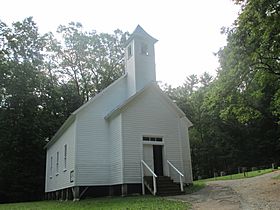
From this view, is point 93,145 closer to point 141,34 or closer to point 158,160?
point 158,160

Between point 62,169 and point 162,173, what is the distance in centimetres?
690

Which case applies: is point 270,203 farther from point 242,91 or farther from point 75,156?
point 75,156

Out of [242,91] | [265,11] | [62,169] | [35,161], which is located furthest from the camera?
[35,161]

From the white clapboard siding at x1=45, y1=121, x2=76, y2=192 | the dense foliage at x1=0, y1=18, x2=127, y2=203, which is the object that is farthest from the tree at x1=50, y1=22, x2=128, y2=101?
the white clapboard siding at x1=45, y1=121, x2=76, y2=192

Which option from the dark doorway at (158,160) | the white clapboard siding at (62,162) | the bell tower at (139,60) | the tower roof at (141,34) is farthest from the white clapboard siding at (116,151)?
the tower roof at (141,34)

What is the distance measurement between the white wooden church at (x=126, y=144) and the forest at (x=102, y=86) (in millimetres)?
2993

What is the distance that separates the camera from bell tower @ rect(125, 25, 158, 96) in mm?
19781

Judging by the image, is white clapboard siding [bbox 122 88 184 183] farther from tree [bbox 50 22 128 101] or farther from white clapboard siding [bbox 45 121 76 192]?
tree [bbox 50 22 128 101]

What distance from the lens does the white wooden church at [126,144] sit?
16641mm

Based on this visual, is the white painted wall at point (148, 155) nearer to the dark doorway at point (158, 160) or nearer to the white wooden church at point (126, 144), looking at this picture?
the white wooden church at point (126, 144)

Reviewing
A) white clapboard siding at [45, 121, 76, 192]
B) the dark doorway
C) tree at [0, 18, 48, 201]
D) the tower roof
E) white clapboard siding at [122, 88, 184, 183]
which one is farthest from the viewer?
tree at [0, 18, 48, 201]

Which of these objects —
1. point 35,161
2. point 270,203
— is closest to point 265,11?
point 270,203

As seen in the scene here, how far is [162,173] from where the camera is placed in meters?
17.8

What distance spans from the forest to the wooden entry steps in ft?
14.7
